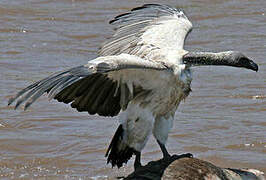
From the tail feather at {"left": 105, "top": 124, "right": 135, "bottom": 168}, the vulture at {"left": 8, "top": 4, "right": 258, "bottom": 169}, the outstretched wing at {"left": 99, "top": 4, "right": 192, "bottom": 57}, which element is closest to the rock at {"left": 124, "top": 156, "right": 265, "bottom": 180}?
the vulture at {"left": 8, "top": 4, "right": 258, "bottom": 169}

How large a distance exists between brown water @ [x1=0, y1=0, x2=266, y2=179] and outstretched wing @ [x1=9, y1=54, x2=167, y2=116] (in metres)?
1.15

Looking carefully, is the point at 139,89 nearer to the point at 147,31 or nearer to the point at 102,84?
the point at 102,84

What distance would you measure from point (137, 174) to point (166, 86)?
0.82 meters

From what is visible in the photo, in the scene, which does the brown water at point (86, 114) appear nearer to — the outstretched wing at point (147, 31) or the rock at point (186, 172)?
the outstretched wing at point (147, 31)

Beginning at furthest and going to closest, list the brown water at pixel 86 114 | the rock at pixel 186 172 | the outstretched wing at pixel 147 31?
1. the brown water at pixel 86 114
2. the outstretched wing at pixel 147 31
3. the rock at pixel 186 172

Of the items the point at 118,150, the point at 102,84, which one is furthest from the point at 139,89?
the point at 118,150

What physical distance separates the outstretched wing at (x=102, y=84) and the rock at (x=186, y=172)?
65cm

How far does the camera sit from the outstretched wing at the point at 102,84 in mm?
5430

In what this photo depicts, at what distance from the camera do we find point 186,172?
225 inches

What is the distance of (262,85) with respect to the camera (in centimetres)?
944

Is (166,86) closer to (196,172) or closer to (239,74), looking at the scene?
(196,172)

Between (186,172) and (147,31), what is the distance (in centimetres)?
213

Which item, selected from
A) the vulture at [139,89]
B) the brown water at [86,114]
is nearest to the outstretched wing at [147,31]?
the vulture at [139,89]

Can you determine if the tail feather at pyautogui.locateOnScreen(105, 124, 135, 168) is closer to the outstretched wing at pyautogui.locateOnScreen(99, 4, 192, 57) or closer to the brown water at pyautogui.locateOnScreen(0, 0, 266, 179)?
the brown water at pyautogui.locateOnScreen(0, 0, 266, 179)
